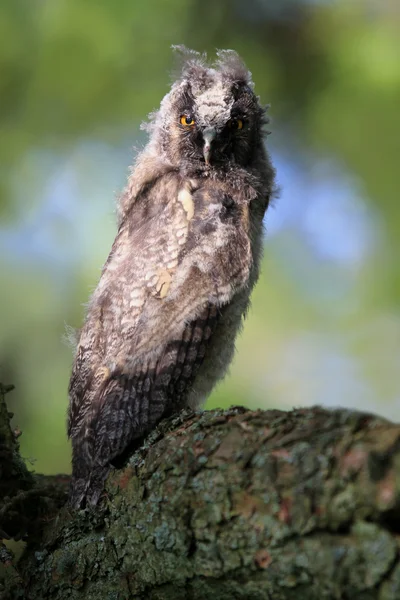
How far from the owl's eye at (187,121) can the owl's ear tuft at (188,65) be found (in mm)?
287

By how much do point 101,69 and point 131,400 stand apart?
8.56 feet

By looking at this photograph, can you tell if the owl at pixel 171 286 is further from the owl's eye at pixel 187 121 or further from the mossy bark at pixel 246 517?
the mossy bark at pixel 246 517

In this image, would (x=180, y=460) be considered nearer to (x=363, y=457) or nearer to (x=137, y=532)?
(x=137, y=532)

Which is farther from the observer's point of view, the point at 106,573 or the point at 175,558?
the point at 106,573

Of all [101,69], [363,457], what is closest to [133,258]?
[363,457]

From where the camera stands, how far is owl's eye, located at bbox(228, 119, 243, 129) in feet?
9.57

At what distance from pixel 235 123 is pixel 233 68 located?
45 centimetres

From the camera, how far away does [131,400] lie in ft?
7.34

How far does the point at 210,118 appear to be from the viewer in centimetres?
286

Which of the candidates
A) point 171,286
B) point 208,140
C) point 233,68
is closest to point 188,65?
point 233,68

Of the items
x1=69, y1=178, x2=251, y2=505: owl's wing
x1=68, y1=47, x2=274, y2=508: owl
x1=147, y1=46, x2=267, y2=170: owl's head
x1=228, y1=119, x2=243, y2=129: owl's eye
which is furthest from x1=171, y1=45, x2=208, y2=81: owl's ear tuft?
x1=69, y1=178, x2=251, y2=505: owl's wing

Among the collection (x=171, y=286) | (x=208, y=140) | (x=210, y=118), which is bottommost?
(x=171, y=286)

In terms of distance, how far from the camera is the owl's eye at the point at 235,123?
115 inches

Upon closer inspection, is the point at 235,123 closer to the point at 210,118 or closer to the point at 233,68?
the point at 210,118
